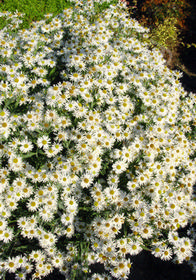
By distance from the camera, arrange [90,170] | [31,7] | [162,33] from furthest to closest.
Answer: [162,33]
[31,7]
[90,170]

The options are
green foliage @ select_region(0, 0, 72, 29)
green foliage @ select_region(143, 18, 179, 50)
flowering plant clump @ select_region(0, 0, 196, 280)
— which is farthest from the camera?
green foliage @ select_region(143, 18, 179, 50)

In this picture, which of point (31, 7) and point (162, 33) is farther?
point (162, 33)

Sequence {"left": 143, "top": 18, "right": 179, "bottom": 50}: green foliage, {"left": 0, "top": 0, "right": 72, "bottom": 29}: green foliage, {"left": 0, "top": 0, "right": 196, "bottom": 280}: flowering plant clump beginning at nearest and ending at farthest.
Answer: {"left": 0, "top": 0, "right": 196, "bottom": 280}: flowering plant clump < {"left": 0, "top": 0, "right": 72, "bottom": 29}: green foliage < {"left": 143, "top": 18, "right": 179, "bottom": 50}: green foliage

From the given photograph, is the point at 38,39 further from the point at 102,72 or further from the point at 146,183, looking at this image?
the point at 146,183

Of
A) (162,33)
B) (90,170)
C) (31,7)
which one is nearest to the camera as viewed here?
(90,170)

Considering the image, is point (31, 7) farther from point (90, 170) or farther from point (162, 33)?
point (90, 170)

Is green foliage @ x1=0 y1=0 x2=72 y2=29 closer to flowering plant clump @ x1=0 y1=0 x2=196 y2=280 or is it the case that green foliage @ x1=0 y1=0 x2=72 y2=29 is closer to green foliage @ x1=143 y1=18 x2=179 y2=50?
green foliage @ x1=143 y1=18 x2=179 y2=50

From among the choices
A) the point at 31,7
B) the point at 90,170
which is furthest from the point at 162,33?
the point at 90,170

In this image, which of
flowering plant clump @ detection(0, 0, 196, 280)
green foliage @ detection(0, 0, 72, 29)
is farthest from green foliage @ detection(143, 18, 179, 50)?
flowering plant clump @ detection(0, 0, 196, 280)
